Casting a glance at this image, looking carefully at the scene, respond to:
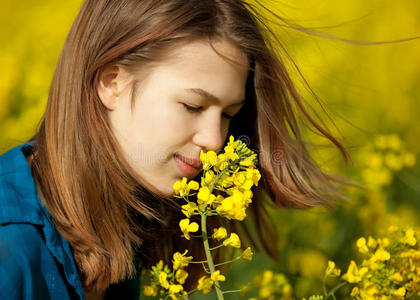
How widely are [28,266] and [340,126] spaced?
112 cm

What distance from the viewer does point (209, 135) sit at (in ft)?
3.54

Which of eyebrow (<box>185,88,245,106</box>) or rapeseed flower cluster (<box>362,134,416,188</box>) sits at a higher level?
eyebrow (<box>185,88,245,106</box>)

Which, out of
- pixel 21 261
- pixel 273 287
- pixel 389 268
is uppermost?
pixel 21 261

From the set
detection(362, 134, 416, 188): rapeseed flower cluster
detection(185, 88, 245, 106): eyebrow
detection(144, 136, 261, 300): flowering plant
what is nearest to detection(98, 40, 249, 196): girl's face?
detection(185, 88, 245, 106): eyebrow

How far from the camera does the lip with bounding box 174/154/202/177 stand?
1.11 meters

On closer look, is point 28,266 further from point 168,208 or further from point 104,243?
point 168,208

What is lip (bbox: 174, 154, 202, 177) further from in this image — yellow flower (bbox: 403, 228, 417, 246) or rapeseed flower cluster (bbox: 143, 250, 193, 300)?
yellow flower (bbox: 403, 228, 417, 246)

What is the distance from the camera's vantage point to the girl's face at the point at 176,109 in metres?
1.08

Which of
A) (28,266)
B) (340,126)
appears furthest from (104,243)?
(340,126)

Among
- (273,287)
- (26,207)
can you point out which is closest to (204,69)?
(26,207)

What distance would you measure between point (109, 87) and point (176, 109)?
170 mm

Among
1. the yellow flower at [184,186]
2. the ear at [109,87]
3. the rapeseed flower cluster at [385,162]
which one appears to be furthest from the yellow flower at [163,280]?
the rapeseed flower cluster at [385,162]

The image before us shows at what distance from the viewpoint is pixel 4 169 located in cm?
109

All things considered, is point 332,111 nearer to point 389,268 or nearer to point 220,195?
point 389,268
